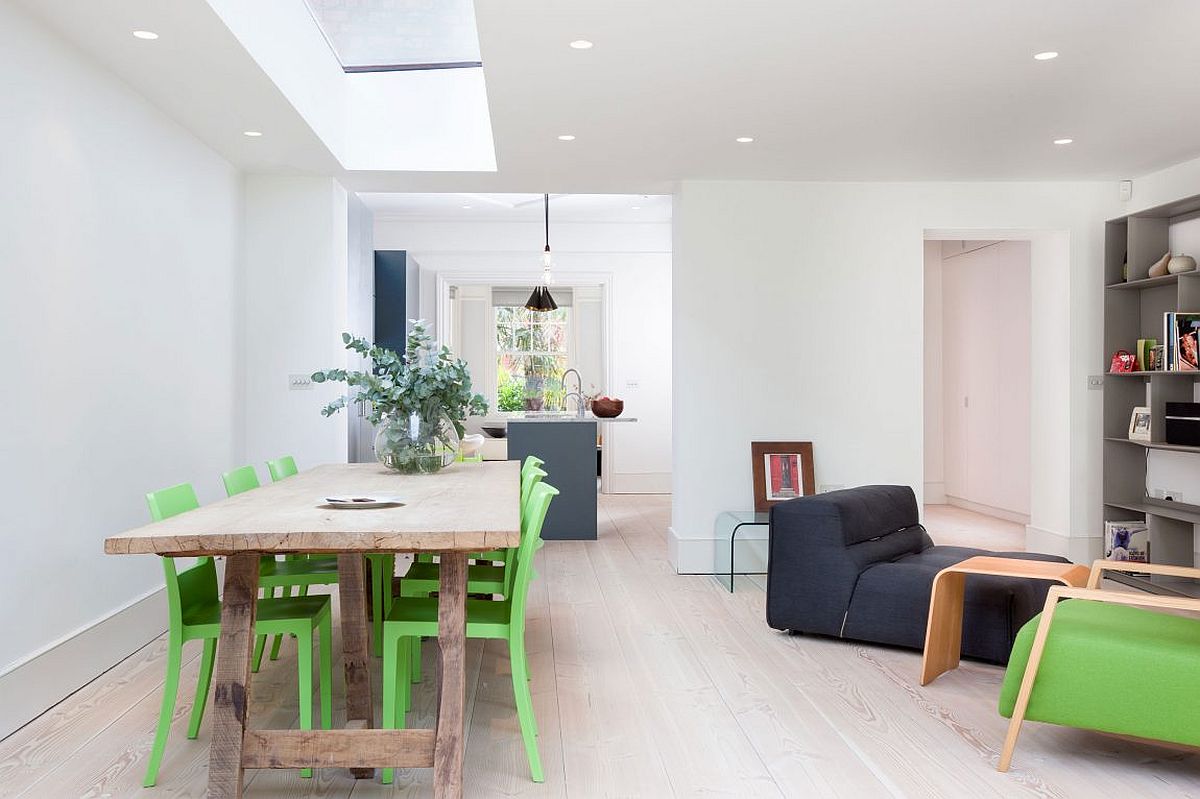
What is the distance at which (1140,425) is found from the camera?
18.4 feet

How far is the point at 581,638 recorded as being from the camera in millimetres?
4254

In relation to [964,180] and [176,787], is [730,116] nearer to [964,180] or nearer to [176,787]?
[964,180]

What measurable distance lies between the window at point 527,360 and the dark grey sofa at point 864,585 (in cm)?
686

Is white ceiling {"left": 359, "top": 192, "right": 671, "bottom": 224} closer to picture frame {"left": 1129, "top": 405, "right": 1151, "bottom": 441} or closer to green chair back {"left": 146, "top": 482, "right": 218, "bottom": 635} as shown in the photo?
picture frame {"left": 1129, "top": 405, "right": 1151, "bottom": 441}

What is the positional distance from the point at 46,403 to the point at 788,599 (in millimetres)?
3107

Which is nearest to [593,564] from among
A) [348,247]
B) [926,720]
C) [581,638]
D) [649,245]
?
[581,638]

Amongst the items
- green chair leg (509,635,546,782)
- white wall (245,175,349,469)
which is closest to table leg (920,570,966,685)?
green chair leg (509,635,546,782)

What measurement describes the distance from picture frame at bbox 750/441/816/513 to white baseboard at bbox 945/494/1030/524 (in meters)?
2.84

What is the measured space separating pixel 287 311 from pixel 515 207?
3878 millimetres

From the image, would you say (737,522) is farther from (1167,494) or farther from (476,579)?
(1167,494)

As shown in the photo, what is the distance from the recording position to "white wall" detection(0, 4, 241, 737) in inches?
126

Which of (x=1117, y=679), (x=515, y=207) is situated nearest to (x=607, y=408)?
(x=515, y=207)

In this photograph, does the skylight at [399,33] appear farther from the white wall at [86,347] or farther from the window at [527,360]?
the window at [527,360]

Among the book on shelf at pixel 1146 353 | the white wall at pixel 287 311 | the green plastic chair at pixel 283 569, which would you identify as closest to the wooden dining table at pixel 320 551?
the green plastic chair at pixel 283 569
